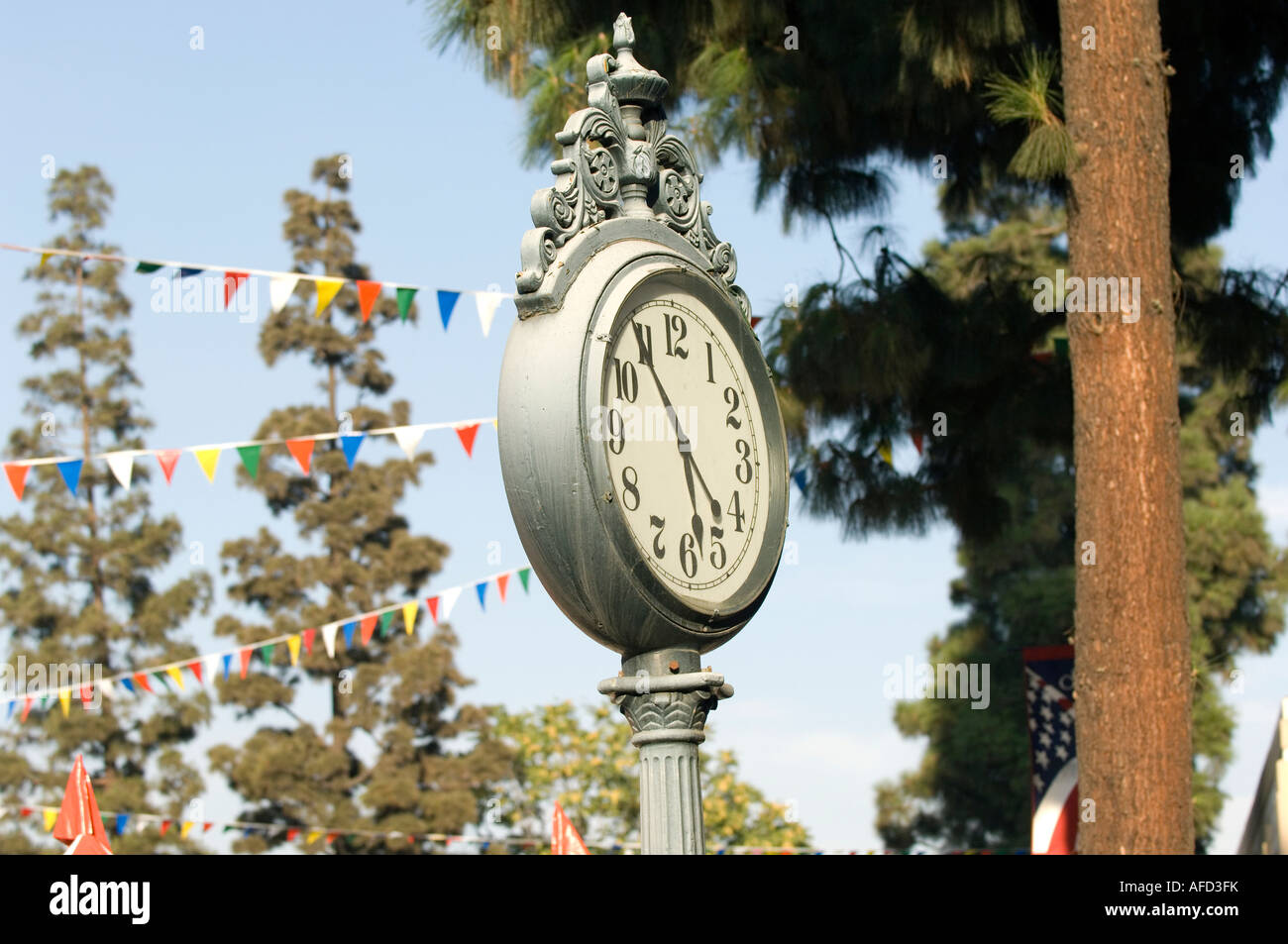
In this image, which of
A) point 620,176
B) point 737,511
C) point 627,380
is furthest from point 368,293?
point 627,380

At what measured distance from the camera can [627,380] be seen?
3551mm

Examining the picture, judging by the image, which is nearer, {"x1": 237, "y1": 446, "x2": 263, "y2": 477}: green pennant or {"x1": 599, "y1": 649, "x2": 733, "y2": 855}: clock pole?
{"x1": 599, "y1": 649, "x2": 733, "y2": 855}: clock pole

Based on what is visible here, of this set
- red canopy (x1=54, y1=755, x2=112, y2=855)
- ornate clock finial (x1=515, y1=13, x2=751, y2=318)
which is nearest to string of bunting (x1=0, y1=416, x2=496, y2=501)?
red canopy (x1=54, y1=755, x2=112, y2=855)

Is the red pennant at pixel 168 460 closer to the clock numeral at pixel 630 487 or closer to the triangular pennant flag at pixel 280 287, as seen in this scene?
the triangular pennant flag at pixel 280 287

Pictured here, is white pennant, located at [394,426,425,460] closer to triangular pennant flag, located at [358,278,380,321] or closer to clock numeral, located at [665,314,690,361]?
triangular pennant flag, located at [358,278,380,321]

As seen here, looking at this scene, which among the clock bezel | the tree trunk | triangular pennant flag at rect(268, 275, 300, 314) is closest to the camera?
the clock bezel

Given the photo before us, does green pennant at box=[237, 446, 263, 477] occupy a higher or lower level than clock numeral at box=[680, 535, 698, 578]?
higher

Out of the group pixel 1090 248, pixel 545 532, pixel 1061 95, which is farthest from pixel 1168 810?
pixel 545 532

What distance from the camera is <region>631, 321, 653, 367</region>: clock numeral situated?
362 centimetres

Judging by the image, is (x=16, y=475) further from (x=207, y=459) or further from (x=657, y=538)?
(x=657, y=538)

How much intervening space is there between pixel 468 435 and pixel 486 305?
1.45 meters

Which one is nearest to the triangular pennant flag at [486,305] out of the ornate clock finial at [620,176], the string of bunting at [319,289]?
the string of bunting at [319,289]

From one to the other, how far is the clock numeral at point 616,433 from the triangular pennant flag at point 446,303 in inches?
289

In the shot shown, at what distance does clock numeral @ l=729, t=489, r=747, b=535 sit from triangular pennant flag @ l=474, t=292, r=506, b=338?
6.98 meters
